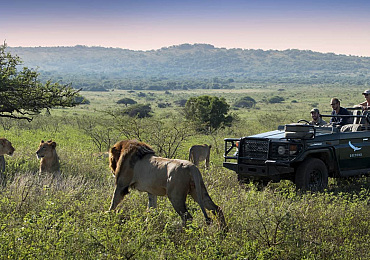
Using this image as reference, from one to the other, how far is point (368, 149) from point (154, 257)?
683 centimetres

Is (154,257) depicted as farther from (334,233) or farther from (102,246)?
(334,233)

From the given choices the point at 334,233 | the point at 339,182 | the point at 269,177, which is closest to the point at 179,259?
the point at 334,233

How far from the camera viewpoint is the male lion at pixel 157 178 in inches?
278

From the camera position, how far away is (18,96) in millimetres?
15141

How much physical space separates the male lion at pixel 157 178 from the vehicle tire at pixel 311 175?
3.30m

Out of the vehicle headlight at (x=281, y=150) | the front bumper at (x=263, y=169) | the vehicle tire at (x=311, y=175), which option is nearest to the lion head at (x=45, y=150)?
the front bumper at (x=263, y=169)

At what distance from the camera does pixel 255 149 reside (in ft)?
33.9

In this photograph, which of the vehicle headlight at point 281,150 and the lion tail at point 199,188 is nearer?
the lion tail at point 199,188

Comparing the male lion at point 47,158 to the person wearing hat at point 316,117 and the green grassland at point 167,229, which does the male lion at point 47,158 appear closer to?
the green grassland at point 167,229

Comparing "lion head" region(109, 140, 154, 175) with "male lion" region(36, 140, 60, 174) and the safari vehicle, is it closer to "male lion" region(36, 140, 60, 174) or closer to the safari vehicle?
the safari vehicle

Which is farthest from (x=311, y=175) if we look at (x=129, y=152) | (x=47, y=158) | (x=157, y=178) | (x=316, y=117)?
(x=47, y=158)

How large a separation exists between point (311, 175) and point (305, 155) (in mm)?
518

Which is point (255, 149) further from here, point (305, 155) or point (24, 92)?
point (24, 92)

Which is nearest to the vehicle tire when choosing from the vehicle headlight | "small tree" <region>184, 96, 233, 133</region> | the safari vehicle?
the safari vehicle
